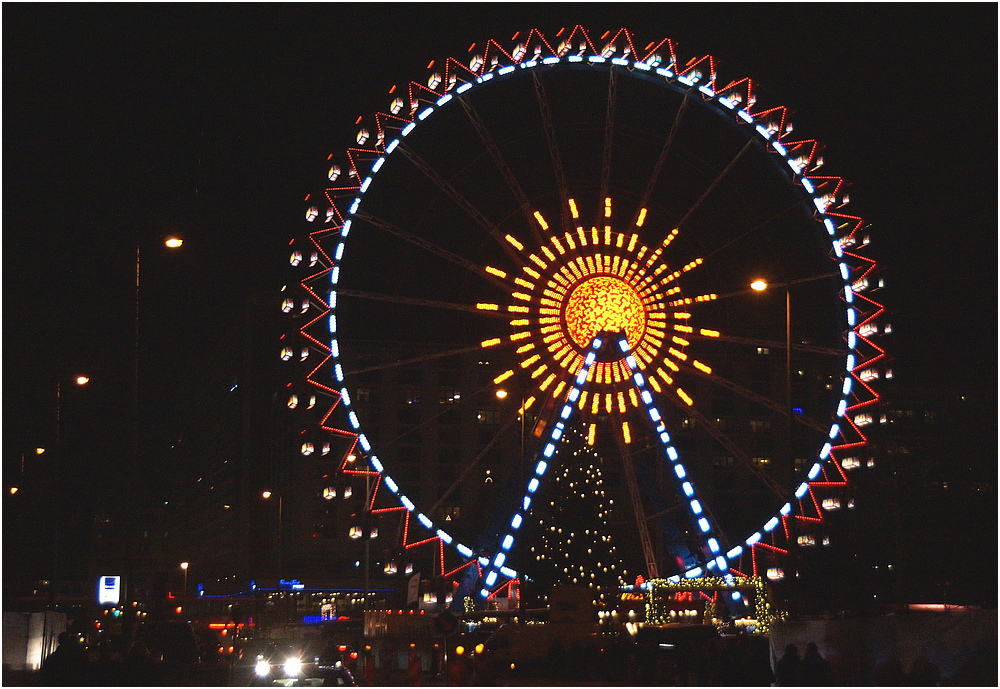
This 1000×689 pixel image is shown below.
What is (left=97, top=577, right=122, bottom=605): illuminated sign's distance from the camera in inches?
1035

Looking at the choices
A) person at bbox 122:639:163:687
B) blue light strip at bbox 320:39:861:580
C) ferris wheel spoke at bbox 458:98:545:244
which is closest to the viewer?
person at bbox 122:639:163:687

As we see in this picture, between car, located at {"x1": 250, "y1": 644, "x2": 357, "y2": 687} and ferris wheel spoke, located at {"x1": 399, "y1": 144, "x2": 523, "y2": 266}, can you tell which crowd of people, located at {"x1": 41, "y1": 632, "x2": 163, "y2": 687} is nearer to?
car, located at {"x1": 250, "y1": 644, "x2": 357, "y2": 687}

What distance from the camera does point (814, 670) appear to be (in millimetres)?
14320

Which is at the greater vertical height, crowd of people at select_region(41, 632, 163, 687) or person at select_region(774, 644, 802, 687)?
crowd of people at select_region(41, 632, 163, 687)

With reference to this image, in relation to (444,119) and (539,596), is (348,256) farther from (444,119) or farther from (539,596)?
(539,596)

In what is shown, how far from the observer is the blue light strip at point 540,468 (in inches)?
1219

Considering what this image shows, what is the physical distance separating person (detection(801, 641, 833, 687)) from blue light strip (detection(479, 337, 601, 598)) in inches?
658

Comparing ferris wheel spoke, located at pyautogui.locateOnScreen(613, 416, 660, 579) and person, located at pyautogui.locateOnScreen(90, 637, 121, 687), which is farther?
ferris wheel spoke, located at pyautogui.locateOnScreen(613, 416, 660, 579)

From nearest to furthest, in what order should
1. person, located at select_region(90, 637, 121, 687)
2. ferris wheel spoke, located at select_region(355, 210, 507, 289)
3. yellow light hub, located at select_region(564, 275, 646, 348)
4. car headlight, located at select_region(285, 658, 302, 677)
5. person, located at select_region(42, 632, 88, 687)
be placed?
person, located at select_region(42, 632, 88, 687), person, located at select_region(90, 637, 121, 687), car headlight, located at select_region(285, 658, 302, 677), ferris wheel spoke, located at select_region(355, 210, 507, 289), yellow light hub, located at select_region(564, 275, 646, 348)

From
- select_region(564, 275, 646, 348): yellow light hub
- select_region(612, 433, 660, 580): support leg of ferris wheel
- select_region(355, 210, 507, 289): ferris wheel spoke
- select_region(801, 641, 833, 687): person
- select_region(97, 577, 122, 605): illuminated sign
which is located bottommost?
select_region(801, 641, 833, 687): person

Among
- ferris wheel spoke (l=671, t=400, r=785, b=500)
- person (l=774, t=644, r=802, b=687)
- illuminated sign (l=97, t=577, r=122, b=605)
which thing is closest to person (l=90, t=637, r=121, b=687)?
person (l=774, t=644, r=802, b=687)

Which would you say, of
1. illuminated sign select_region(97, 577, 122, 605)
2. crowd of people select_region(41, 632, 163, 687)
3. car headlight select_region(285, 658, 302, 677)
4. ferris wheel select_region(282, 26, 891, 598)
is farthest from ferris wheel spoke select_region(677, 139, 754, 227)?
crowd of people select_region(41, 632, 163, 687)

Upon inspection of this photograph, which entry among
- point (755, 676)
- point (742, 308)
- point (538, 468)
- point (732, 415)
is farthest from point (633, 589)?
point (732, 415)

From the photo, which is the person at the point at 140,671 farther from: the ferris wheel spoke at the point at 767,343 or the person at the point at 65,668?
the ferris wheel spoke at the point at 767,343
